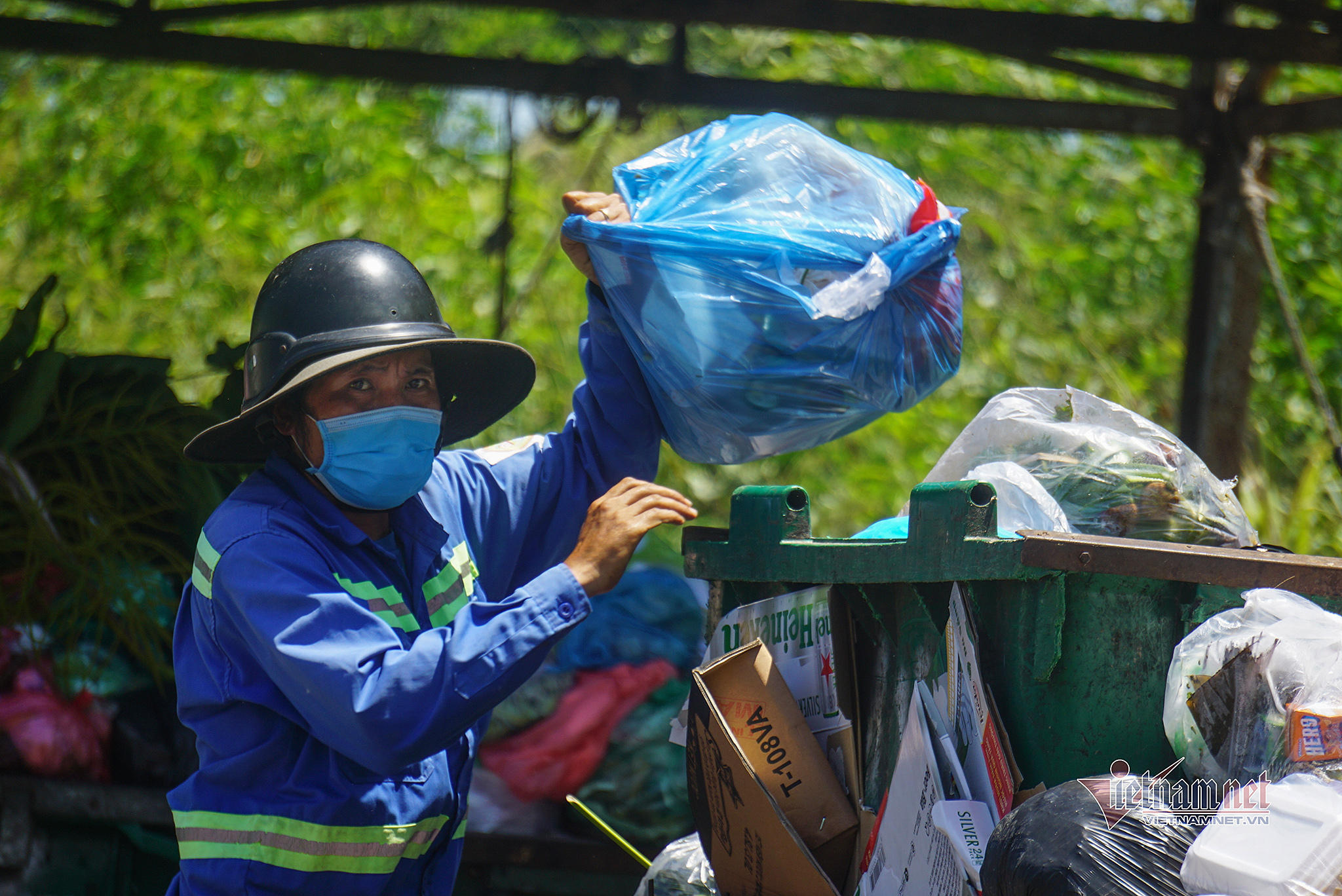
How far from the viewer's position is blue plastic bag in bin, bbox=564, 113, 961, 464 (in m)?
1.99

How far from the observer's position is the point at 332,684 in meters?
1.68

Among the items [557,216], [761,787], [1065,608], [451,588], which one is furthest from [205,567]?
[557,216]

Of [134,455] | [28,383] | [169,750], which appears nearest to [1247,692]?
[169,750]

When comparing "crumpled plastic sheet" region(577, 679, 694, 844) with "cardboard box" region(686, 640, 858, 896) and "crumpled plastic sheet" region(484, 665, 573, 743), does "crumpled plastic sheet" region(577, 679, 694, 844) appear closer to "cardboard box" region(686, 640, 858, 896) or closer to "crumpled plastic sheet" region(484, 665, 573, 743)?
"crumpled plastic sheet" region(484, 665, 573, 743)

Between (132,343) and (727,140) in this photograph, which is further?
(132,343)

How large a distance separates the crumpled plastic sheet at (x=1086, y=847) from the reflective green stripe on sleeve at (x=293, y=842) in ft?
3.08

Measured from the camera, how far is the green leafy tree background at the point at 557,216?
709 cm

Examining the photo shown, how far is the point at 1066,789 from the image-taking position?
1499mm

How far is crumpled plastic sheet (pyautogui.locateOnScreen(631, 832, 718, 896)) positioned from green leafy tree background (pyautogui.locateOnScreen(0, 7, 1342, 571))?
4.56 meters

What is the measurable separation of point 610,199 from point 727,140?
0.24 m

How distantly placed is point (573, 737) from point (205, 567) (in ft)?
4.69

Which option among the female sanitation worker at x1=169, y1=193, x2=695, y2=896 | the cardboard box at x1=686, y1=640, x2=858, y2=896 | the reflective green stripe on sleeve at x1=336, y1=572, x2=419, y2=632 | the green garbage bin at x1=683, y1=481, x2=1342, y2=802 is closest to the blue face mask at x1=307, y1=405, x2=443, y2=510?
the female sanitation worker at x1=169, y1=193, x2=695, y2=896

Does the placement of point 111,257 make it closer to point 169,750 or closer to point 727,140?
point 169,750

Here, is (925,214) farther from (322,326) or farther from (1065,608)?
(322,326)
